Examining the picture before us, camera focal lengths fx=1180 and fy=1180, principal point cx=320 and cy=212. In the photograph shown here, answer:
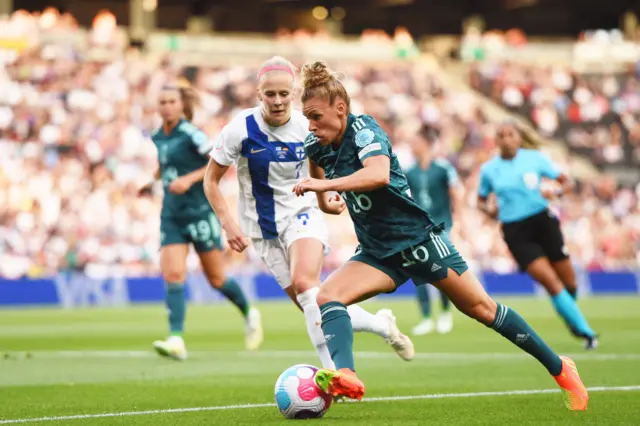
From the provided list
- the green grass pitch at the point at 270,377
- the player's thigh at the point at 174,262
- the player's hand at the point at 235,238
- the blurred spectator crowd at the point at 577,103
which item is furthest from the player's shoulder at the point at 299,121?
the blurred spectator crowd at the point at 577,103

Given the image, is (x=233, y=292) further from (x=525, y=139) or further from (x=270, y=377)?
(x=525, y=139)

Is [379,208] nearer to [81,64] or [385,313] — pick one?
[385,313]

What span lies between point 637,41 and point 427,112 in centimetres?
1254

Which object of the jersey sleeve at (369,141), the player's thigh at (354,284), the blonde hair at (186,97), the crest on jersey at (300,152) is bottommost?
the player's thigh at (354,284)

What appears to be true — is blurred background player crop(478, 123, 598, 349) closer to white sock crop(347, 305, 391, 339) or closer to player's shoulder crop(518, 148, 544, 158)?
player's shoulder crop(518, 148, 544, 158)

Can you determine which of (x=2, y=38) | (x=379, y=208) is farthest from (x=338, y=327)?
(x=2, y=38)

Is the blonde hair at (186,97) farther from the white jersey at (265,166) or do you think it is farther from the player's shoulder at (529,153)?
the player's shoulder at (529,153)

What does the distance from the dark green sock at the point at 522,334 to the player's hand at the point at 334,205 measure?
1.26m

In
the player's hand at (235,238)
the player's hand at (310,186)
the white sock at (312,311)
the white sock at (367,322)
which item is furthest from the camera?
the white sock at (312,311)

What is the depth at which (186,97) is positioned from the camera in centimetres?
1253

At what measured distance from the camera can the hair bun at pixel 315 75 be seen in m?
7.20

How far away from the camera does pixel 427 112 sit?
3478 cm

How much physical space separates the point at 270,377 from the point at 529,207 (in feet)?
15.6

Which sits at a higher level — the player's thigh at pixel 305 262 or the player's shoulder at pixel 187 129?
the player's shoulder at pixel 187 129
